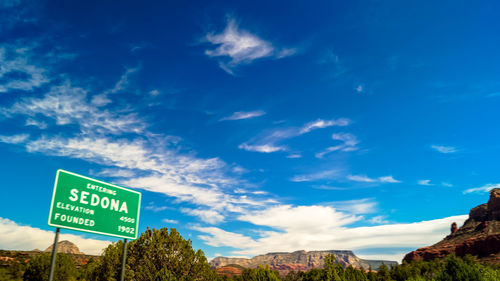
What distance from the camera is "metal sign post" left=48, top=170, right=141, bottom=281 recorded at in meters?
10.6

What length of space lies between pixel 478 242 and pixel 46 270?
180 m

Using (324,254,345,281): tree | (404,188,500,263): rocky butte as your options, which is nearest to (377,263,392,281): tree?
(324,254,345,281): tree

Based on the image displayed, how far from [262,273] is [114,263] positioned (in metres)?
21.0

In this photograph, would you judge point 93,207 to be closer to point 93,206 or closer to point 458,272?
point 93,206

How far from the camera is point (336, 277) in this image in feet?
136

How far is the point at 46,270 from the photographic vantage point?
51.5m

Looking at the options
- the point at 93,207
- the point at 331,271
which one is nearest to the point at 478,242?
the point at 331,271

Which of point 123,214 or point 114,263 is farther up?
point 123,214

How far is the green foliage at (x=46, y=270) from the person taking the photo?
162ft

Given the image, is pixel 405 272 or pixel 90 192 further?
pixel 405 272

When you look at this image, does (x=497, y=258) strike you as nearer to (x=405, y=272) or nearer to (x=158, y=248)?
(x=405, y=272)

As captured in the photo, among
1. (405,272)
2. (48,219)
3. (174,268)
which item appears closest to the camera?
(48,219)

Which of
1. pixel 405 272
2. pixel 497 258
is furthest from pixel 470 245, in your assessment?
pixel 405 272

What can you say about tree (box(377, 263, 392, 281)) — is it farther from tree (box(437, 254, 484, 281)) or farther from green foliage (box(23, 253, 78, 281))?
green foliage (box(23, 253, 78, 281))
